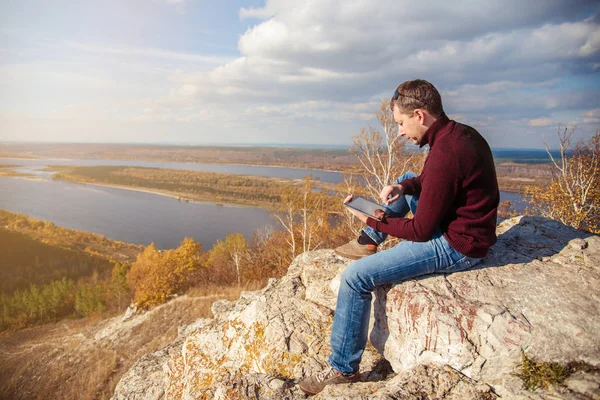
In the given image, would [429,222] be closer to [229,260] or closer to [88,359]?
[88,359]

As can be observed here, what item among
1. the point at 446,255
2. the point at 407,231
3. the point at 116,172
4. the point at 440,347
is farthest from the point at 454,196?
the point at 116,172

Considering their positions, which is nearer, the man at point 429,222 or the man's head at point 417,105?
the man at point 429,222

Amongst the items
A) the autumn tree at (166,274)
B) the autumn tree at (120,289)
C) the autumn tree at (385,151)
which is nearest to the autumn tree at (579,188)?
the autumn tree at (385,151)

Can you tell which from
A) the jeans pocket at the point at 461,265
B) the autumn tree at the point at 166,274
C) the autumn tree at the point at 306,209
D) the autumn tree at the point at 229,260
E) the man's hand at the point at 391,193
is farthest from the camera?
the autumn tree at the point at 166,274

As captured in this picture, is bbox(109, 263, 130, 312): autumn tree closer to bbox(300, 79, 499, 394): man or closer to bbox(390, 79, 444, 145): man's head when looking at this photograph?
bbox(300, 79, 499, 394): man

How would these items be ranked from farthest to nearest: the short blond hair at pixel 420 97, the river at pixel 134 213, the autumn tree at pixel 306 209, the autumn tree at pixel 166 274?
the river at pixel 134 213, the autumn tree at pixel 166 274, the autumn tree at pixel 306 209, the short blond hair at pixel 420 97

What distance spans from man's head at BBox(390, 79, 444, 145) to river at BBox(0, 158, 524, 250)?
48.1m

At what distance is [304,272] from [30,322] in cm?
5776

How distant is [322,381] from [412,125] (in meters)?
2.44

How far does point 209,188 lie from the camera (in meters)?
104

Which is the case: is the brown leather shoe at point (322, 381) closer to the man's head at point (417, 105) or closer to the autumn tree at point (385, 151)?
the man's head at point (417, 105)

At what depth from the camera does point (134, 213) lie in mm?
82688

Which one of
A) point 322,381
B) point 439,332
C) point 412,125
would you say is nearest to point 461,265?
point 439,332

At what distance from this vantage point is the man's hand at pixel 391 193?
318cm
